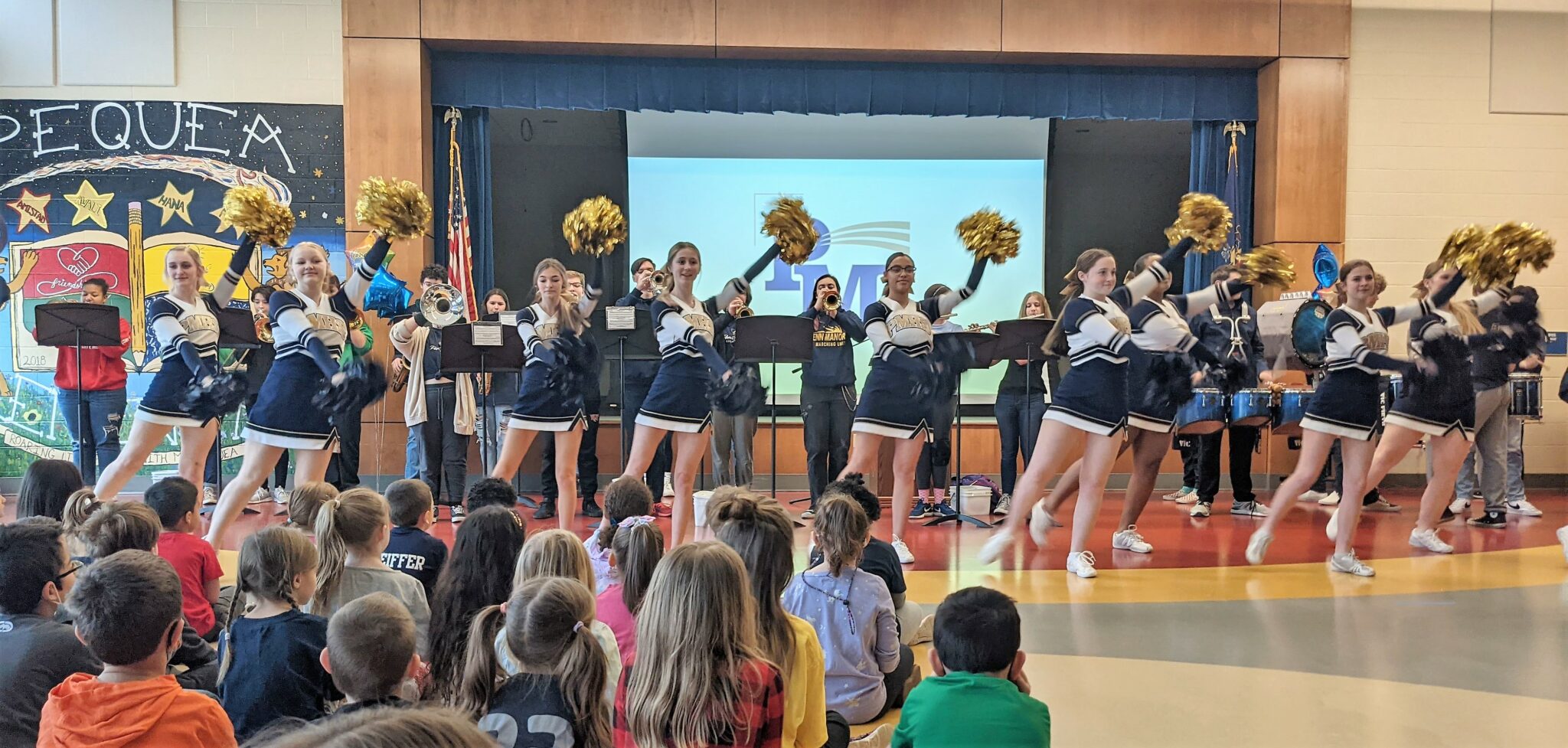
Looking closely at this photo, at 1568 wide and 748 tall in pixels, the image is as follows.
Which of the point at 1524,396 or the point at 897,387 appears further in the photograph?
the point at 1524,396

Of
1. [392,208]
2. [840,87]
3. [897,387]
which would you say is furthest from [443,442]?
[840,87]

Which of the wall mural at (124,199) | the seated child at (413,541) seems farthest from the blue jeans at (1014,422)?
the seated child at (413,541)

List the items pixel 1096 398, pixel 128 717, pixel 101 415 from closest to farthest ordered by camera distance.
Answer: pixel 128 717 → pixel 1096 398 → pixel 101 415

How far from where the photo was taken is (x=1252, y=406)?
7.19m

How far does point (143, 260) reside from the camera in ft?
27.3

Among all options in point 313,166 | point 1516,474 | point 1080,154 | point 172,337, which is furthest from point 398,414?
point 1516,474

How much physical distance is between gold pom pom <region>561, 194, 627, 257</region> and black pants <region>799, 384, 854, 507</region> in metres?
2.14

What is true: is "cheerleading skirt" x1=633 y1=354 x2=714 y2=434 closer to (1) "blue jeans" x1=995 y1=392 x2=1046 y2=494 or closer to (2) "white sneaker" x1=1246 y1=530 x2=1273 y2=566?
(2) "white sneaker" x1=1246 y1=530 x2=1273 y2=566

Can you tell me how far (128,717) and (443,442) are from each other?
19.3ft

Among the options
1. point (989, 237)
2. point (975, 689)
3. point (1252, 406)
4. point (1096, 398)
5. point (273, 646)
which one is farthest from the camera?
point (1252, 406)

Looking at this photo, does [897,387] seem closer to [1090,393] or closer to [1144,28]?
[1090,393]

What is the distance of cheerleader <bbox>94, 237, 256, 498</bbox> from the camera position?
5.31m

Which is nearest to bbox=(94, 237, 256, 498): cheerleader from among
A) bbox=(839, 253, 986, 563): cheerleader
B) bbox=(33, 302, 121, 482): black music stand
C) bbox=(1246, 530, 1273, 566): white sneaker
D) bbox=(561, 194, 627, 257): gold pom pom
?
bbox=(33, 302, 121, 482): black music stand

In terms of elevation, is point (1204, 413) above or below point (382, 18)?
below
